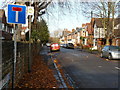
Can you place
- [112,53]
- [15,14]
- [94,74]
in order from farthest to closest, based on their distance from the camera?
[112,53]
[94,74]
[15,14]

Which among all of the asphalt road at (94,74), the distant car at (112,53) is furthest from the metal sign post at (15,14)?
the distant car at (112,53)

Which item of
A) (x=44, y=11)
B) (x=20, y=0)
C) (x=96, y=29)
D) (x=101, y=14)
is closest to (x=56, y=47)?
(x=101, y=14)

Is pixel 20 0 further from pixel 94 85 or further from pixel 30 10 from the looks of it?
pixel 94 85

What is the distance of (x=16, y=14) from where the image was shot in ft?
14.7

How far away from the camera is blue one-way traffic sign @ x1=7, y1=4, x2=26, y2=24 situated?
4371mm

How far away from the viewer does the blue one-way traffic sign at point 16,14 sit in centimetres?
437

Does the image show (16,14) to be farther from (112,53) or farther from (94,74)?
(112,53)

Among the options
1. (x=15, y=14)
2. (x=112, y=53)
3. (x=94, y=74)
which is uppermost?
(x=15, y=14)

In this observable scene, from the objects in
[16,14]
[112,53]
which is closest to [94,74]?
[16,14]

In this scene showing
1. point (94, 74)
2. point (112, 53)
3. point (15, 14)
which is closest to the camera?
point (15, 14)

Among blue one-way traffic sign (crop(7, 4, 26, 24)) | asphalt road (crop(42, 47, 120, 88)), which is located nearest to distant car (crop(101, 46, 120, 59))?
asphalt road (crop(42, 47, 120, 88))

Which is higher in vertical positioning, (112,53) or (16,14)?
(16,14)

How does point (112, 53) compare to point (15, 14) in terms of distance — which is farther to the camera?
point (112, 53)

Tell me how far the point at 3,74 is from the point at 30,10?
188 inches
